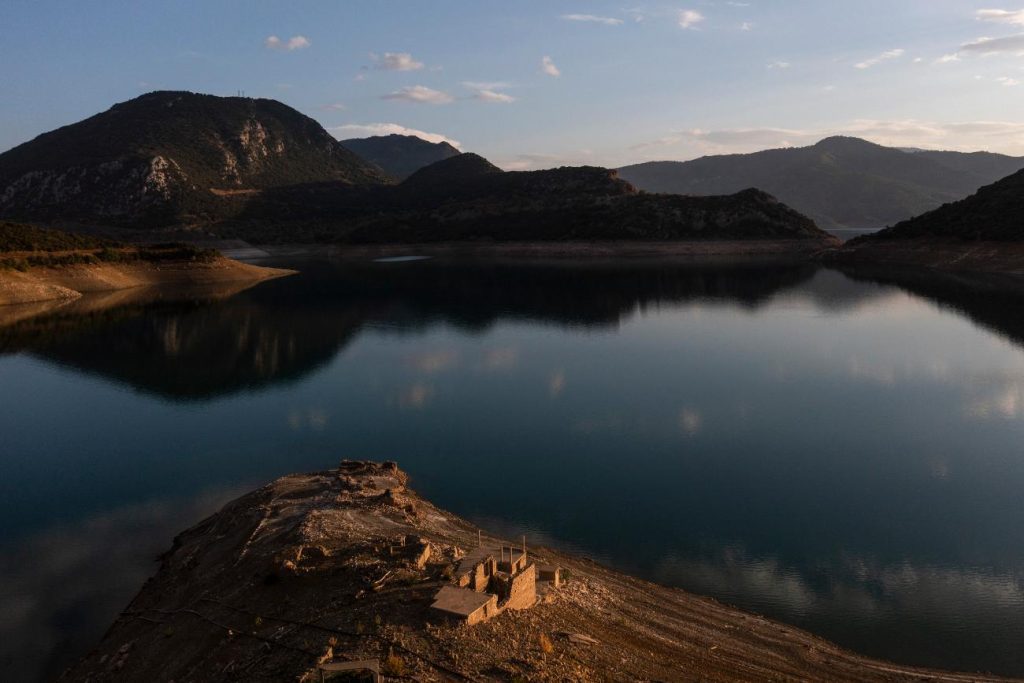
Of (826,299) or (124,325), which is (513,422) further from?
(826,299)

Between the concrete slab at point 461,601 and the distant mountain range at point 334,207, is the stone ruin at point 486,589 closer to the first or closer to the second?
the concrete slab at point 461,601

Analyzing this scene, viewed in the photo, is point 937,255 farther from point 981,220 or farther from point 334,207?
point 334,207

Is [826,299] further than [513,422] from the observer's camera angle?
Yes

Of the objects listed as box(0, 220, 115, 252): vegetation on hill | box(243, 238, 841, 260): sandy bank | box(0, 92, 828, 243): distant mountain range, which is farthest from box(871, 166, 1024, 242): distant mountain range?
box(0, 220, 115, 252): vegetation on hill

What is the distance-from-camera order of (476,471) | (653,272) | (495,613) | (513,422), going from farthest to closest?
(653,272)
(513,422)
(476,471)
(495,613)

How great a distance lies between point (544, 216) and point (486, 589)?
15210 cm

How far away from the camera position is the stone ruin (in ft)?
42.6

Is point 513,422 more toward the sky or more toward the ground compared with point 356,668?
more toward the ground

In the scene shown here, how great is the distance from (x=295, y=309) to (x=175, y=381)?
33.6m

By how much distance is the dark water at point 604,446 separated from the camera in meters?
18.8

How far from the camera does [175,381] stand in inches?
1802

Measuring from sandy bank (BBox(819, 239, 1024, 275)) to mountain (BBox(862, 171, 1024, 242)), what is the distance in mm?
1333

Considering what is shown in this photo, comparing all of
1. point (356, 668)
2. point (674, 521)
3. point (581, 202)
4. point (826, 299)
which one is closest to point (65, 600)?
point (356, 668)

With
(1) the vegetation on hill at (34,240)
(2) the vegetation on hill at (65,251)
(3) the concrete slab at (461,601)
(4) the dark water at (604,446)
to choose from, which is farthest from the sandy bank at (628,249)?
(3) the concrete slab at (461,601)
